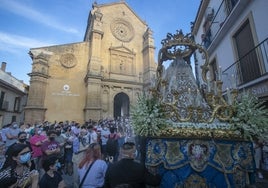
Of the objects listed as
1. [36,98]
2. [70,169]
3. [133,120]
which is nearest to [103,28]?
[36,98]

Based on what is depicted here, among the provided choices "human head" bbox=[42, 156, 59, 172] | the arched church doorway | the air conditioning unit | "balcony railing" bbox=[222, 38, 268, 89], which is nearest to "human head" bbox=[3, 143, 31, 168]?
"human head" bbox=[42, 156, 59, 172]

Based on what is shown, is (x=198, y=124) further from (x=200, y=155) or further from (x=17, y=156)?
(x=17, y=156)

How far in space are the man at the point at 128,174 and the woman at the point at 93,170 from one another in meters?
0.39

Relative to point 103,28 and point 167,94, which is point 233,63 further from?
point 103,28

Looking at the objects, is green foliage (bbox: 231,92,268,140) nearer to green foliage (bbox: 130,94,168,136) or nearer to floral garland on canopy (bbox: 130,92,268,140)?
floral garland on canopy (bbox: 130,92,268,140)

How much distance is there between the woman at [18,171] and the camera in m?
1.83

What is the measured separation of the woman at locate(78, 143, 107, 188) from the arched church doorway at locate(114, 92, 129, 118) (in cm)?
1727

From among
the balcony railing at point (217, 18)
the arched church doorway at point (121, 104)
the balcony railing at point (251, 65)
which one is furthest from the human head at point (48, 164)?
the arched church doorway at point (121, 104)

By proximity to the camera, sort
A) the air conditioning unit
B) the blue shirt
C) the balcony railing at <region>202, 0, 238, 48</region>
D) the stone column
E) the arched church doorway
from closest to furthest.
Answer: the blue shirt, the balcony railing at <region>202, 0, 238, 48</region>, the stone column, the air conditioning unit, the arched church doorway

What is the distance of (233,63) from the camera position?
7207 mm

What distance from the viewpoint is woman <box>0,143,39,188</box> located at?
183 cm

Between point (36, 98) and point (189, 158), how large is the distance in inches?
644

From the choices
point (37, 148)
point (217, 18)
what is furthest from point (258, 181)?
point (217, 18)

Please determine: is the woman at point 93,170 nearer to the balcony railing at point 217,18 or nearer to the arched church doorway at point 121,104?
the balcony railing at point 217,18
